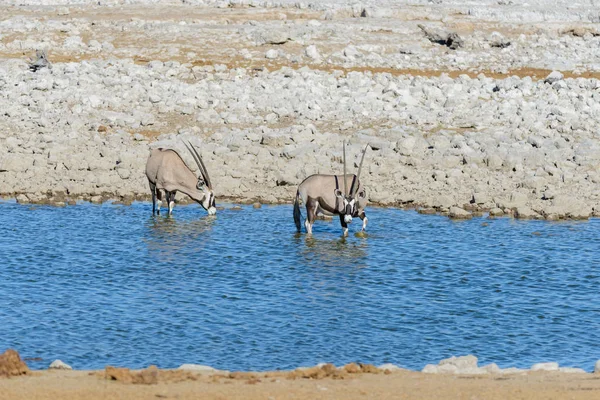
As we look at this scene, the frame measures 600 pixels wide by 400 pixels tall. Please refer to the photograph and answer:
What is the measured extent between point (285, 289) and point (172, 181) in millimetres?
7088

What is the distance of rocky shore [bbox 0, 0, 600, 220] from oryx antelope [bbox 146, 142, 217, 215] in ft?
3.96

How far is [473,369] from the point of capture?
1120cm

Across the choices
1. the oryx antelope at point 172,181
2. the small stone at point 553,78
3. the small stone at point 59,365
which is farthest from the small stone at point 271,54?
the small stone at point 59,365

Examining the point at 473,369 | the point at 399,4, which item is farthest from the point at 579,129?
the point at 399,4

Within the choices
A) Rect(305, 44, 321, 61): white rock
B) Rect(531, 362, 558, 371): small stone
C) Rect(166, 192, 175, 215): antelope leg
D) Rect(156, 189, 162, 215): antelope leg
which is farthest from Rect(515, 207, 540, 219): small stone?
Rect(305, 44, 321, 61): white rock

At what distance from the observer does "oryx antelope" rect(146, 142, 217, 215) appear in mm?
22266

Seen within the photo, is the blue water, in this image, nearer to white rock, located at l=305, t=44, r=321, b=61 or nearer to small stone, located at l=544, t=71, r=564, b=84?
small stone, located at l=544, t=71, r=564, b=84

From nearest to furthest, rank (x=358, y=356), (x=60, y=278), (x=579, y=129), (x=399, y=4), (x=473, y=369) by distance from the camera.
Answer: (x=473, y=369) → (x=358, y=356) → (x=60, y=278) → (x=579, y=129) → (x=399, y=4)

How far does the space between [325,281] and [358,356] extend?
395cm

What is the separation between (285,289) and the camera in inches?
628

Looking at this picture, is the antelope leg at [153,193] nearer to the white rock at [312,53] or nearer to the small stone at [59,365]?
the small stone at [59,365]

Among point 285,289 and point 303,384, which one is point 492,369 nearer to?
point 303,384

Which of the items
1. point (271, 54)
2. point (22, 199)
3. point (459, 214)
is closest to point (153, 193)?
point (22, 199)

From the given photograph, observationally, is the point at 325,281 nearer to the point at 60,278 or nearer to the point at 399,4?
the point at 60,278
